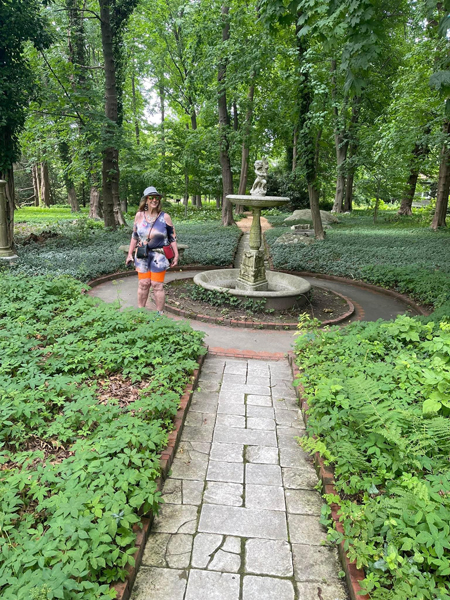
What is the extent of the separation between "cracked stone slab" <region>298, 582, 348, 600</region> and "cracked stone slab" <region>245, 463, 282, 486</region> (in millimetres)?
851

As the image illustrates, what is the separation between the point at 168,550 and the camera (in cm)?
245

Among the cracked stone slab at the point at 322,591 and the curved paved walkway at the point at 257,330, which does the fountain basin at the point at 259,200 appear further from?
the cracked stone slab at the point at 322,591

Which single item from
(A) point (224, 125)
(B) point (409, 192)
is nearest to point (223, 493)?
(A) point (224, 125)

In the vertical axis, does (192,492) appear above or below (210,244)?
below

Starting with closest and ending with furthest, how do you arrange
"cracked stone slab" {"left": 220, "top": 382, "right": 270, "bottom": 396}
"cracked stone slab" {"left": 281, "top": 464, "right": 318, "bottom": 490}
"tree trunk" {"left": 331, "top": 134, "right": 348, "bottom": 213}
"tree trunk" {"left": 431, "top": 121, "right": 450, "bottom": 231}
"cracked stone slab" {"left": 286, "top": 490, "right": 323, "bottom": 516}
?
1. "cracked stone slab" {"left": 286, "top": 490, "right": 323, "bottom": 516}
2. "cracked stone slab" {"left": 281, "top": 464, "right": 318, "bottom": 490}
3. "cracked stone slab" {"left": 220, "top": 382, "right": 270, "bottom": 396}
4. "tree trunk" {"left": 431, "top": 121, "right": 450, "bottom": 231}
5. "tree trunk" {"left": 331, "top": 134, "right": 348, "bottom": 213}

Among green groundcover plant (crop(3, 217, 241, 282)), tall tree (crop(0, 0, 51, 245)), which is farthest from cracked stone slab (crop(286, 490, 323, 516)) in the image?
tall tree (crop(0, 0, 51, 245))

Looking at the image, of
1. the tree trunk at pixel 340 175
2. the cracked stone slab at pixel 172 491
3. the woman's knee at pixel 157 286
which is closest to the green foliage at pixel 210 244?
the woman's knee at pixel 157 286

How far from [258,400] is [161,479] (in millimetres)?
1668

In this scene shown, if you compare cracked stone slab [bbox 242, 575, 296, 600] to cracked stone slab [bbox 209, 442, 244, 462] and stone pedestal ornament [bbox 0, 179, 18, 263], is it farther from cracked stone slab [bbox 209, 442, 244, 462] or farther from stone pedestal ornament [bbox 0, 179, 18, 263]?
stone pedestal ornament [bbox 0, 179, 18, 263]

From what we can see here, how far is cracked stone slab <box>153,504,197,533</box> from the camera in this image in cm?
261

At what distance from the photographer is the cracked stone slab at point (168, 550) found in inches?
93.0

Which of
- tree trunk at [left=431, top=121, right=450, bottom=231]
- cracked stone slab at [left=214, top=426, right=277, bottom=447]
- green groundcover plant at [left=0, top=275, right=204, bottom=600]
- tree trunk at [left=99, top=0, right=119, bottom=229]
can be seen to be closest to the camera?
green groundcover plant at [left=0, top=275, right=204, bottom=600]

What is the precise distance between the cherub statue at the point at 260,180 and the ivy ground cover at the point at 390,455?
4190mm

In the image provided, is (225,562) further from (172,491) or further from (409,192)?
(409,192)
